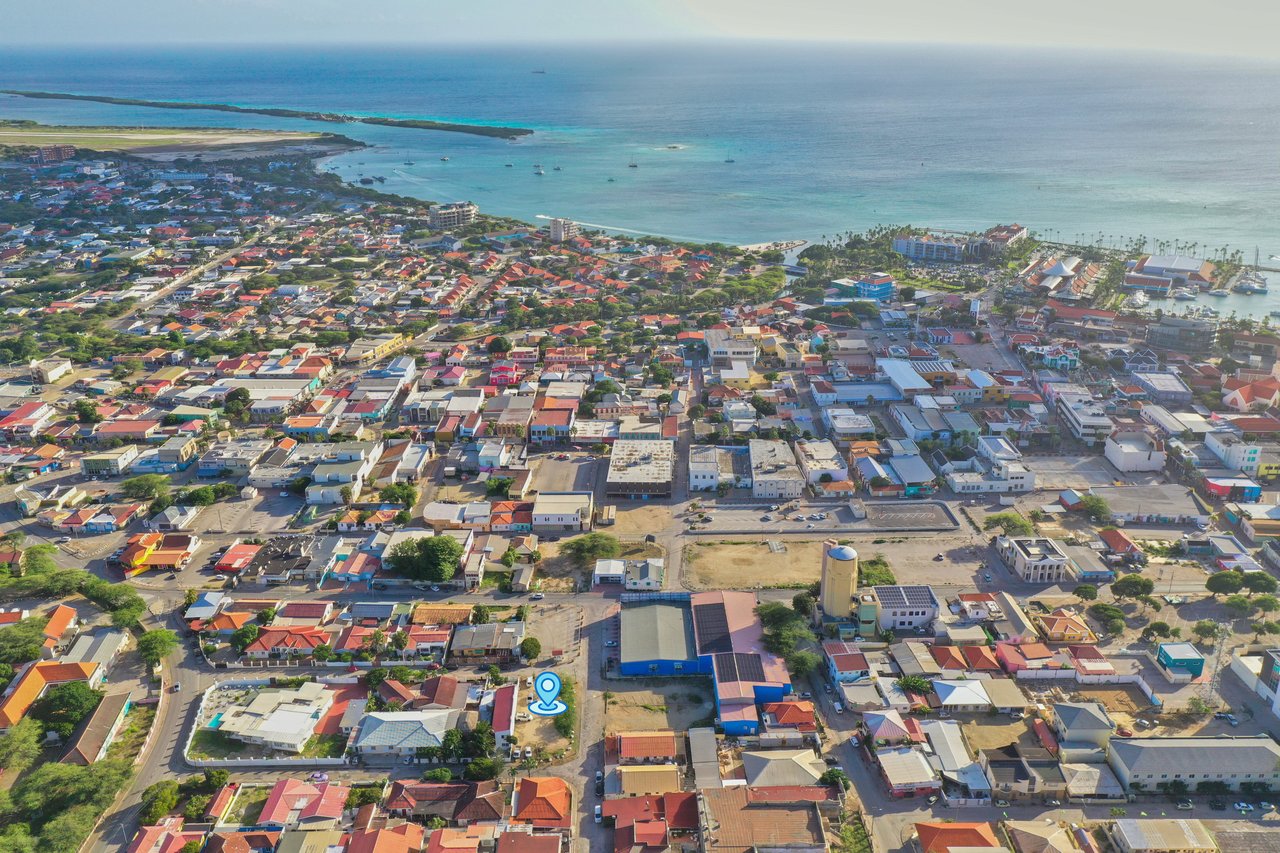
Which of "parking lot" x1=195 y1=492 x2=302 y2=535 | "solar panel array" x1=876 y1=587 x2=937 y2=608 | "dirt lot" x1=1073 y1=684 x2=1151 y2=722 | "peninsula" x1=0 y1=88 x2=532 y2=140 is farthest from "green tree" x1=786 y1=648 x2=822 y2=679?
"peninsula" x1=0 y1=88 x2=532 y2=140

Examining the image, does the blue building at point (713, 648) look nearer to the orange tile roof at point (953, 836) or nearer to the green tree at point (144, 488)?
the orange tile roof at point (953, 836)

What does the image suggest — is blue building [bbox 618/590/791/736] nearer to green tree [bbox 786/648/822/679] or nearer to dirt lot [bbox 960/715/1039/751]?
green tree [bbox 786/648/822/679]

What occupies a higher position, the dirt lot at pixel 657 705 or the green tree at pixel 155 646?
the green tree at pixel 155 646

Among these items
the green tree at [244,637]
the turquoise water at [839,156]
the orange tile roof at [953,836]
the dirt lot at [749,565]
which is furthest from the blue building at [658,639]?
the turquoise water at [839,156]

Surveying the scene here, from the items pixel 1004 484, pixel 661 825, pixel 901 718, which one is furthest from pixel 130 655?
pixel 1004 484

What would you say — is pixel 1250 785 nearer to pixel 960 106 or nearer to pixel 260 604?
pixel 260 604

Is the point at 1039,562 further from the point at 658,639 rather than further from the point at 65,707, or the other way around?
the point at 65,707
